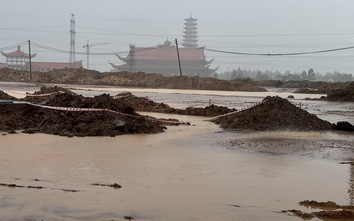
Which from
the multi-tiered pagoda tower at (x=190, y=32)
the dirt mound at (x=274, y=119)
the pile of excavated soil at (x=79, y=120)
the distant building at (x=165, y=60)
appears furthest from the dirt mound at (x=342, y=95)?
the multi-tiered pagoda tower at (x=190, y=32)

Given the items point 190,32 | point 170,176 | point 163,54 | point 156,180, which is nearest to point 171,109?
point 170,176

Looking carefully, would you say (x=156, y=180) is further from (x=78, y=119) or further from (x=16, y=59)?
(x=16, y=59)

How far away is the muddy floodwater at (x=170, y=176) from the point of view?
19.1 ft

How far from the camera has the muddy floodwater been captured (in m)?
5.83

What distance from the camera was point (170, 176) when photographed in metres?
7.89

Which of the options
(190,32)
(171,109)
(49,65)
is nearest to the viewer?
(171,109)

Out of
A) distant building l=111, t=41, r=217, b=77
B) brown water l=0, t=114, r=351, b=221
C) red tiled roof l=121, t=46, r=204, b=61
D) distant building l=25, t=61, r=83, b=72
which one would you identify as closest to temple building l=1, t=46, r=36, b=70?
distant building l=25, t=61, r=83, b=72

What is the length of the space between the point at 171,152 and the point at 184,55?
8527 cm

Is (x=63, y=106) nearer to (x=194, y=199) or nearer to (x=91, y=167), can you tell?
(x=91, y=167)

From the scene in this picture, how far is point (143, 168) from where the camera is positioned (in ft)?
28.0

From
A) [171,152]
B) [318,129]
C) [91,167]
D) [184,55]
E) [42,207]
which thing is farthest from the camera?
[184,55]

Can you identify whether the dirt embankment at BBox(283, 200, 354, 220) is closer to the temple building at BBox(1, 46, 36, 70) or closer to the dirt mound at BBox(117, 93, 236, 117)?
the dirt mound at BBox(117, 93, 236, 117)

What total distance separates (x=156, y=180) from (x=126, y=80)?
169ft


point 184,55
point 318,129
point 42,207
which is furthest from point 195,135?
point 184,55
